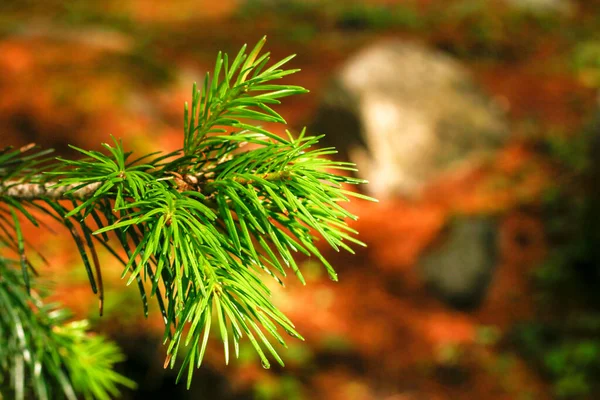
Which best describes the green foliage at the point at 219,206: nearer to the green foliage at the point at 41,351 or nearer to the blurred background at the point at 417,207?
the green foliage at the point at 41,351

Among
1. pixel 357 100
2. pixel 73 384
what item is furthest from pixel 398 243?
pixel 73 384

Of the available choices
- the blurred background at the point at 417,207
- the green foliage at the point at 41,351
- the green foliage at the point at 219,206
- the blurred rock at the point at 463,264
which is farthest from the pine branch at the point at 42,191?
the blurred rock at the point at 463,264

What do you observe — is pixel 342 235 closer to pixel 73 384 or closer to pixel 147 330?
pixel 73 384

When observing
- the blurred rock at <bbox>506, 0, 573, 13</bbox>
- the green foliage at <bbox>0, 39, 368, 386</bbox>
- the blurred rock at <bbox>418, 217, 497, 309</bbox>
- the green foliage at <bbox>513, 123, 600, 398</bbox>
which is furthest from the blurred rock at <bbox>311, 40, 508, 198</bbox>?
the green foliage at <bbox>0, 39, 368, 386</bbox>

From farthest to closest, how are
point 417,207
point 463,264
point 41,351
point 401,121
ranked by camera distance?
1. point 401,121
2. point 417,207
3. point 463,264
4. point 41,351

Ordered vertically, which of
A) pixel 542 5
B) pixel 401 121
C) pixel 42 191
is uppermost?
pixel 542 5

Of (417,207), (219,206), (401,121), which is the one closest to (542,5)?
(401,121)

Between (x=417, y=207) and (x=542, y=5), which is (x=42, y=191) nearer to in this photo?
(x=417, y=207)
